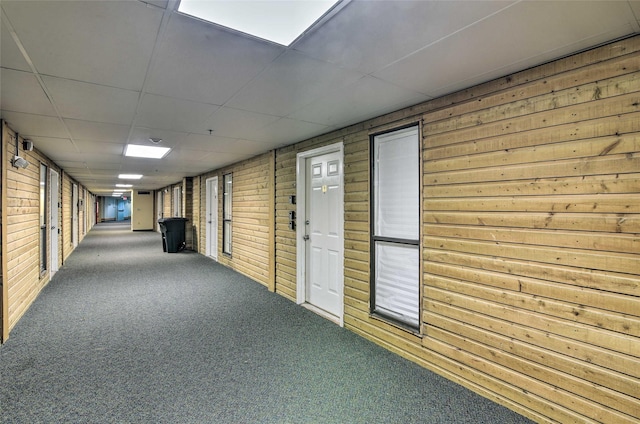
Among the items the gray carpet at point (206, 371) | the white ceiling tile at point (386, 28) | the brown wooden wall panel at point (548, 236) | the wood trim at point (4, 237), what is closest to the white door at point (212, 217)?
the gray carpet at point (206, 371)

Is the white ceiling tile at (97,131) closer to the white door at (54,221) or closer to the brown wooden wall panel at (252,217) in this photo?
the brown wooden wall panel at (252,217)

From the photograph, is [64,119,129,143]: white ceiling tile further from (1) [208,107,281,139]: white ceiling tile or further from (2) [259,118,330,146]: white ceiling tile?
(2) [259,118,330,146]: white ceiling tile

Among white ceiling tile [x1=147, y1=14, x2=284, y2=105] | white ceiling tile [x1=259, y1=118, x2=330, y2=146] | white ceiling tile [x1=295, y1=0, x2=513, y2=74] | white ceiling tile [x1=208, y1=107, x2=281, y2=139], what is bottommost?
white ceiling tile [x1=295, y1=0, x2=513, y2=74]

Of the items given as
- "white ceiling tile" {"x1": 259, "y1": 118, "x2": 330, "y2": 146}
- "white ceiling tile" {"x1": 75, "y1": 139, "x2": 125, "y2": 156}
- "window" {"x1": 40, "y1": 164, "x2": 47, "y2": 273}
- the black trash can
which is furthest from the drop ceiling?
the black trash can

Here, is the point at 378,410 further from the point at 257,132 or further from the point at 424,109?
the point at 257,132

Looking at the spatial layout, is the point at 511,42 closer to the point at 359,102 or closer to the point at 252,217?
the point at 359,102

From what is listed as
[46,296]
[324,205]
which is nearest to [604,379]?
[324,205]

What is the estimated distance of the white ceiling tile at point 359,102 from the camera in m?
2.42

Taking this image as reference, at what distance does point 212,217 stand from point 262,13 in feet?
23.8

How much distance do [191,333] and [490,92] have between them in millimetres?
3590

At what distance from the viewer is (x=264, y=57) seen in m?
1.93

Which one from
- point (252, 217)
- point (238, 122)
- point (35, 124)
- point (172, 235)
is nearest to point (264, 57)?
point (238, 122)

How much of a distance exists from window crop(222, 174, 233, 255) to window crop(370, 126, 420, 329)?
4.62 metres

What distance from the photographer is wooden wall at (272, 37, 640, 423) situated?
1725 millimetres
